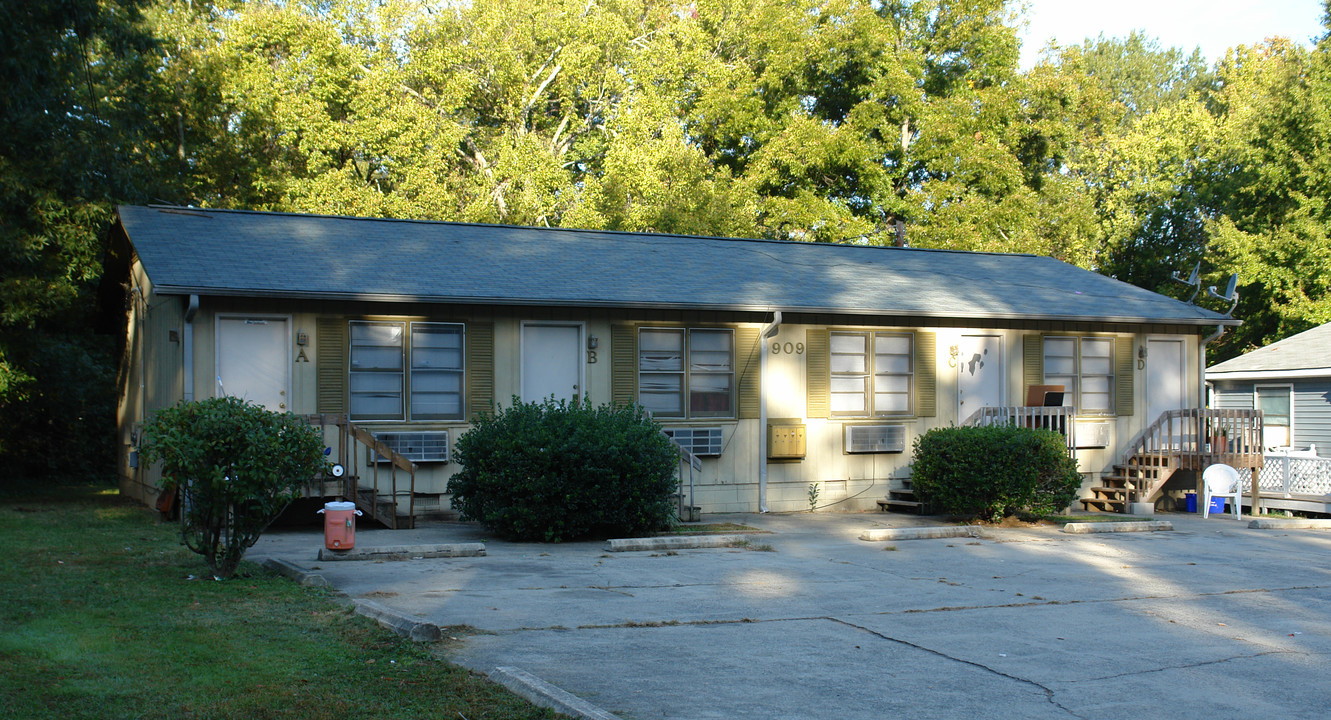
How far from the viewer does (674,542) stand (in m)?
11.8

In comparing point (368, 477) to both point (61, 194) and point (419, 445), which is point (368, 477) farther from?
point (61, 194)

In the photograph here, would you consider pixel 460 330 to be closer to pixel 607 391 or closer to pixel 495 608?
pixel 607 391

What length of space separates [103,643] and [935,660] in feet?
15.5

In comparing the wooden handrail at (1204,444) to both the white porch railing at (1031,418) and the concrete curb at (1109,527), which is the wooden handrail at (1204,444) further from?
the concrete curb at (1109,527)

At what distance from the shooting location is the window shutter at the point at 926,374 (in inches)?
676

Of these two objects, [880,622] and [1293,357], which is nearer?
[880,622]

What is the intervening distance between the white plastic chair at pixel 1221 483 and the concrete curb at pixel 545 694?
1456cm

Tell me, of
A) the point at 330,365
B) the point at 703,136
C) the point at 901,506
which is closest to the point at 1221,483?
the point at 901,506

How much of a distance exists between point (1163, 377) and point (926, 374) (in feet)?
15.5

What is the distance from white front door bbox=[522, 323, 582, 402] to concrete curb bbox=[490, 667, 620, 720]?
9442 mm

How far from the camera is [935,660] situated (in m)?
6.48

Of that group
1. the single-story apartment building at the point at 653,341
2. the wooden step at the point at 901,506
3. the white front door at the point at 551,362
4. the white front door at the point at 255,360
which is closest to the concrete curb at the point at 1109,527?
the wooden step at the point at 901,506

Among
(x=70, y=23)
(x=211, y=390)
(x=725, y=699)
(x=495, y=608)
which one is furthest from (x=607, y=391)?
(x=725, y=699)

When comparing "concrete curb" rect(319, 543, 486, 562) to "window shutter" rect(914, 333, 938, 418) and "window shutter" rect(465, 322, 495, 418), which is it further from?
"window shutter" rect(914, 333, 938, 418)
